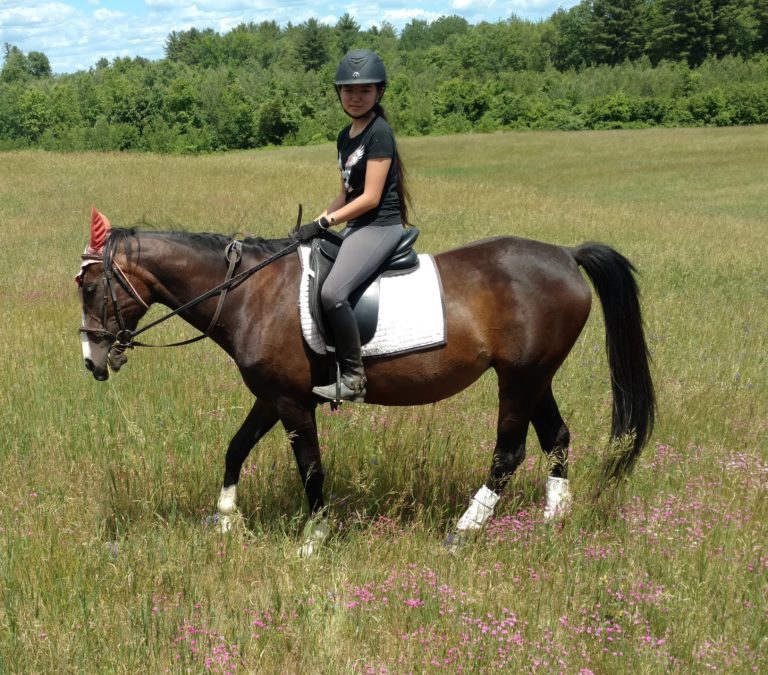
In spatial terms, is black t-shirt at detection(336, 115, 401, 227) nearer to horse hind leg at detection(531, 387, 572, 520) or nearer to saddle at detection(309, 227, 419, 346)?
saddle at detection(309, 227, 419, 346)

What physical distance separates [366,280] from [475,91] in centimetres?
7243

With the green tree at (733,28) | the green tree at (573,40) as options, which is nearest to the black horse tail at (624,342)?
the green tree at (733,28)

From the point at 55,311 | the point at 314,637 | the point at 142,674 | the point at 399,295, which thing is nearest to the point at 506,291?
the point at 399,295

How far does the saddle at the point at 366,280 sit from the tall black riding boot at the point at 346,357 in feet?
0.25

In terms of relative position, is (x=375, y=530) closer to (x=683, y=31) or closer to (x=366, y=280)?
(x=366, y=280)

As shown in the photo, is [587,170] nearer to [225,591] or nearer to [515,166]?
[515,166]

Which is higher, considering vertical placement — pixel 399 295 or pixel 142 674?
pixel 399 295

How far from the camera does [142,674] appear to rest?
10.7 ft

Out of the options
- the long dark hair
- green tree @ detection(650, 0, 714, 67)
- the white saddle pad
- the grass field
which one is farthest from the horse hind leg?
green tree @ detection(650, 0, 714, 67)

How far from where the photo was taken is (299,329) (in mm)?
4770

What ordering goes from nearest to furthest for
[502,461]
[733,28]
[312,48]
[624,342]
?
[502,461] → [624,342] → [733,28] → [312,48]

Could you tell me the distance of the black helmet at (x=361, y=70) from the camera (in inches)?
177

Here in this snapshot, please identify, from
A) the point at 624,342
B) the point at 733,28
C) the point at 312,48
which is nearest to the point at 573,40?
the point at 733,28

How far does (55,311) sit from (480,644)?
30.3ft
